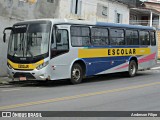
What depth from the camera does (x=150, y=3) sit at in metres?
53.7

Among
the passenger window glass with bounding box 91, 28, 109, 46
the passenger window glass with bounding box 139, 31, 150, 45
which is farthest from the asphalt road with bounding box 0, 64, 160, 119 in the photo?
the passenger window glass with bounding box 139, 31, 150, 45

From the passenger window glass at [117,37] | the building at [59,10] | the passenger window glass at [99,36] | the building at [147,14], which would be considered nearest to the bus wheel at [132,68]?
the passenger window glass at [117,37]

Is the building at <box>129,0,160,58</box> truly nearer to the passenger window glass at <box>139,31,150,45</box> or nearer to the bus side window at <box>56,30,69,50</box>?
the passenger window glass at <box>139,31,150,45</box>

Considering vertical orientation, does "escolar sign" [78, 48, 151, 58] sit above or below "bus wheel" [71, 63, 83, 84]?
above

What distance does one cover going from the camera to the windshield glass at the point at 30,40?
1535 cm

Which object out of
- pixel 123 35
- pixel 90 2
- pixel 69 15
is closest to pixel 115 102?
pixel 123 35

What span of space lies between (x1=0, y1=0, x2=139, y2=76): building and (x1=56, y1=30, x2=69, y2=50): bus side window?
17.4ft

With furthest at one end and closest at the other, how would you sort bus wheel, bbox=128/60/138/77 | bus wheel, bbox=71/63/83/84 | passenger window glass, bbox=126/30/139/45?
bus wheel, bbox=128/60/138/77, passenger window glass, bbox=126/30/139/45, bus wheel, bbox=71/63/83/84

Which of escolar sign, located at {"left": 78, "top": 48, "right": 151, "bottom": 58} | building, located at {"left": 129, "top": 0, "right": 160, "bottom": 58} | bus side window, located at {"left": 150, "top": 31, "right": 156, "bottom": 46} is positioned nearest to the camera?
escolar sign, located at {"left": 78, "top": 48, "right": 151, "bottom": 58}

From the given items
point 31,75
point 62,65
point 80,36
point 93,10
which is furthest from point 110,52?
point 93,10

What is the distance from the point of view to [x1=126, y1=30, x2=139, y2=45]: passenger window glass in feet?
67.4

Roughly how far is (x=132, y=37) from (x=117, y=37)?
5.26ft

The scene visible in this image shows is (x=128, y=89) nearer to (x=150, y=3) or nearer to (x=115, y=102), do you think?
(x=115, y=102)

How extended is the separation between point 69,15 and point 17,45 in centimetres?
1070
